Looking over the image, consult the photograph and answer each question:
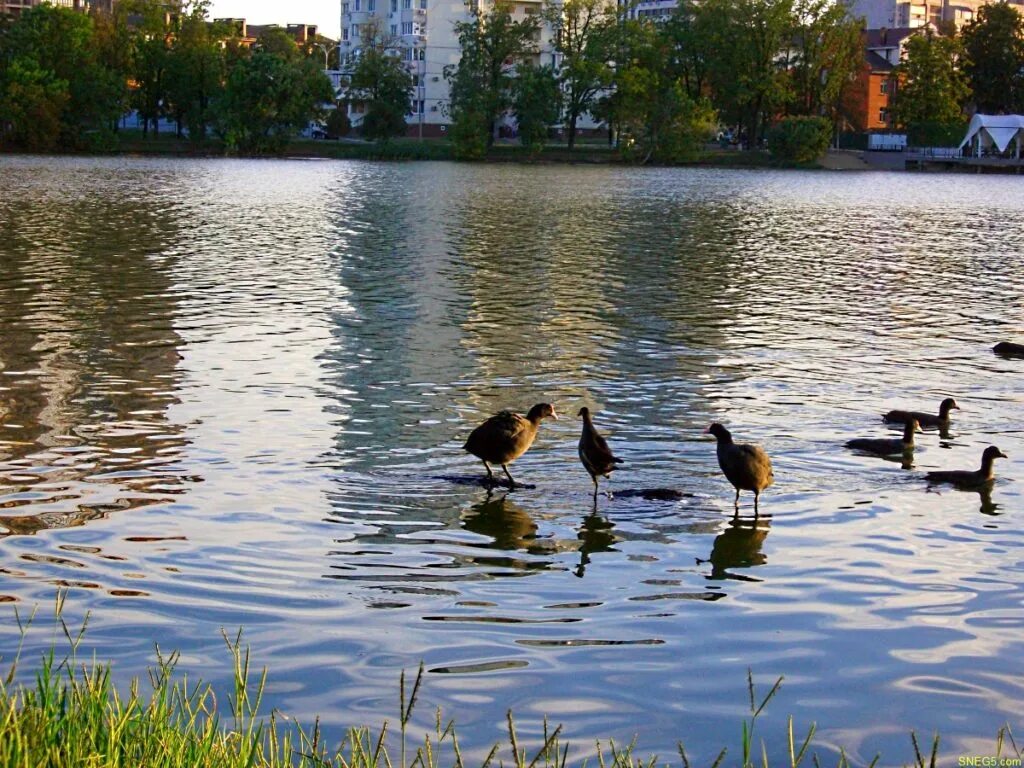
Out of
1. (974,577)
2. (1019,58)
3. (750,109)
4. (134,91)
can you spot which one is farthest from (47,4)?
(974,577)

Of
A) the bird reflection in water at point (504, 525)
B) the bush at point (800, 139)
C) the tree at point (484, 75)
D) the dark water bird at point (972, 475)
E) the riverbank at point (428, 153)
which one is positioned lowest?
the bird reflection in water at point (504, 525)

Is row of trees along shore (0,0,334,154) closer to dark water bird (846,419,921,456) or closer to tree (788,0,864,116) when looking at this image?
tree (788,0,864,116)

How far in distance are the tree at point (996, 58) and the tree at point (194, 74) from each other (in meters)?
69.4

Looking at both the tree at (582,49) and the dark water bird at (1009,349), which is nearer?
the dark water bird at (1009,349)

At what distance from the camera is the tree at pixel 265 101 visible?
122 meters

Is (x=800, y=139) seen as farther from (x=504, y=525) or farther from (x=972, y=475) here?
(x=504, y=525)

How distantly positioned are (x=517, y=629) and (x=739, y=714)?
1.62m

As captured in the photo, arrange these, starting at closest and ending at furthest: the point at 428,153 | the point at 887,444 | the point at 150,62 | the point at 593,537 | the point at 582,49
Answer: the point at 593,537 < the point at 887,444 < the point at 428,153 < the point at 150,62 < the point at 582,49

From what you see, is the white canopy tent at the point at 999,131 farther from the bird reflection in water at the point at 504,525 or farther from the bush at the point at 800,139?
the bird reflection in water at the point at 504,525

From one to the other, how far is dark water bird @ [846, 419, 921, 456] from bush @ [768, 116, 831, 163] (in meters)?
111

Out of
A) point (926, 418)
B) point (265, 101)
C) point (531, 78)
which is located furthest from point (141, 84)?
point (926, 418)

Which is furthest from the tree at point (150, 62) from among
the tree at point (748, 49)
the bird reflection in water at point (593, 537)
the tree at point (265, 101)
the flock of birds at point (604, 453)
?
the bird reflection in water at point (593, 537)

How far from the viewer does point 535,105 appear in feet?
403

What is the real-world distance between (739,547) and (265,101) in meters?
116
